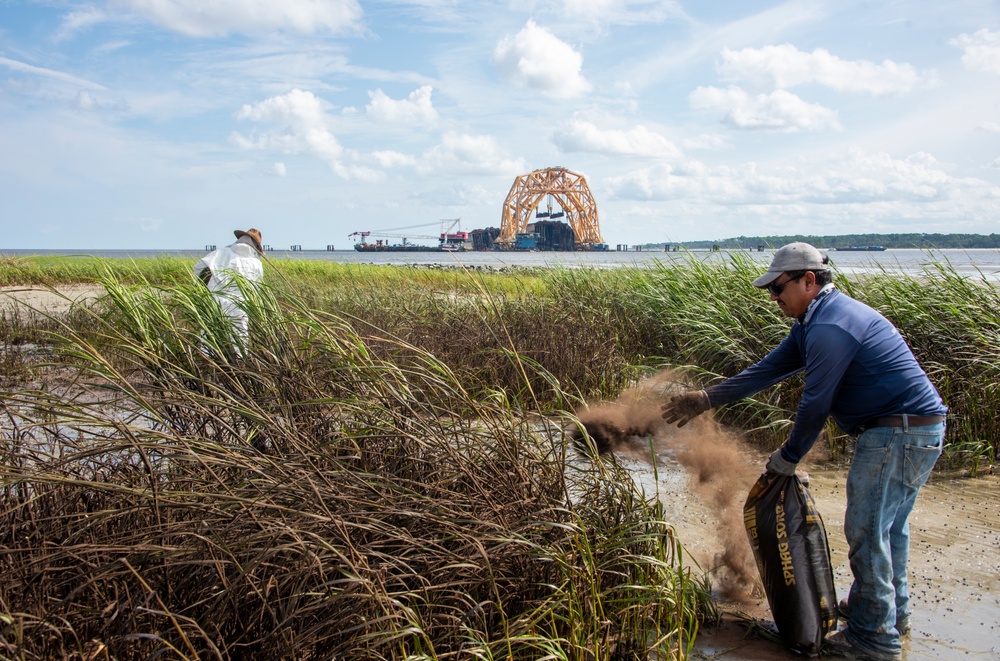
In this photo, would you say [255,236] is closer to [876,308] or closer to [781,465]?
[781,465]

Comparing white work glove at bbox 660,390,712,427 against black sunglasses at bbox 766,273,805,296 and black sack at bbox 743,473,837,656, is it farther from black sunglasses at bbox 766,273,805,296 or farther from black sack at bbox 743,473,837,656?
black sunglasses at bbox 766,273,805,296

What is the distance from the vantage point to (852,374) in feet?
10.2

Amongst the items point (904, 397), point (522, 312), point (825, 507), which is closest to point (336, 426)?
point (904, 397)

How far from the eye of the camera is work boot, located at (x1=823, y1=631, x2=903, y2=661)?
3154 mm

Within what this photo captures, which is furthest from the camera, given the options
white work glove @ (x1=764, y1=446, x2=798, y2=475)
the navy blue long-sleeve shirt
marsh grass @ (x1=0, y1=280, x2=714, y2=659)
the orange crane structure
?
the orange crane structure

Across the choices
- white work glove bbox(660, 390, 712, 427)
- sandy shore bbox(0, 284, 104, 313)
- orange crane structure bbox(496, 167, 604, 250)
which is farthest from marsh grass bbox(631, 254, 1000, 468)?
orange crane structure bbox(496, 167, 604, 250)

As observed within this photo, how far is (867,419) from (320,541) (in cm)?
239

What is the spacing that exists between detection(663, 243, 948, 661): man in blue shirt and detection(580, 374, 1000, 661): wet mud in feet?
1.20

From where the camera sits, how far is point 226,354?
12.7 feet

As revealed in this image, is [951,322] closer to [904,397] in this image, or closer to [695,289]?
[695,289]

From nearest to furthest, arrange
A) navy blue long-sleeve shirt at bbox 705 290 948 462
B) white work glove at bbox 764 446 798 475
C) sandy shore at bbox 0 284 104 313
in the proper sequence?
navy blue long-sleeve shirt at bbox 705 290 948 462, white work glove at bbox 764 446 798 475, sandy shore at bbox 0 284 104 313

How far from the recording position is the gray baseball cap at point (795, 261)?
3172mm

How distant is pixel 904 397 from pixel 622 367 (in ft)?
13.8

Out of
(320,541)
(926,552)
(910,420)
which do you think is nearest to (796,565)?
(910,420)
